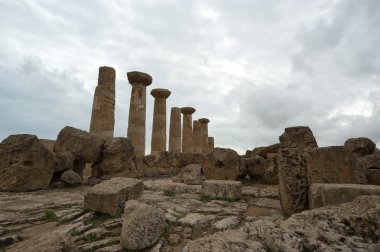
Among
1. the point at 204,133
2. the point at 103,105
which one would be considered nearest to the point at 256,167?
the point at 103,105

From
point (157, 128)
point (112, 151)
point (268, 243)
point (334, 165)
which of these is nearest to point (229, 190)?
point (334, 165)

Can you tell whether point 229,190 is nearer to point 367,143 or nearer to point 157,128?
point 367,143

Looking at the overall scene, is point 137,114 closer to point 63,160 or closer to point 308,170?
point 63,160

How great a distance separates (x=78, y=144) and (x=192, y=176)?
3931mm

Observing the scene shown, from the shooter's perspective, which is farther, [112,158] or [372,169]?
[112,158]

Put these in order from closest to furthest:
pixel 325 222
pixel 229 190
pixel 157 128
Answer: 1. pixel 325 222
2. pixel 229 190
3. pixel 157 128

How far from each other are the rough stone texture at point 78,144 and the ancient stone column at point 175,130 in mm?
12843

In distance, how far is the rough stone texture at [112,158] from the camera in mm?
9195

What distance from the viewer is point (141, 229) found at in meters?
2.94

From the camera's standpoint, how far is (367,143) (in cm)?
976

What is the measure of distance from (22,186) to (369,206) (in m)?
7.19

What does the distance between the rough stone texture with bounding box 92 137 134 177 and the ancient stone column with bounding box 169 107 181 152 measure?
12.2m

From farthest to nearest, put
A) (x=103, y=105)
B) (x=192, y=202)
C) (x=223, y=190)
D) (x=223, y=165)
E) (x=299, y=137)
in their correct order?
(x=103, y=105) < (x=223, y=165) < (x=299, y=137) < (x=223, y=190) < (x=192, y=202)

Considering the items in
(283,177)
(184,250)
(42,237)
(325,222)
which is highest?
(283,177)
